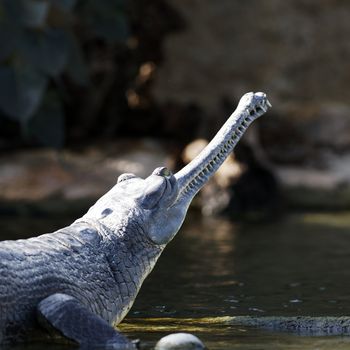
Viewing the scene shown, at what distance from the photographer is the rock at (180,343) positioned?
509 cm

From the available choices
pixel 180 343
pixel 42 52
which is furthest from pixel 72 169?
pixel 180 343

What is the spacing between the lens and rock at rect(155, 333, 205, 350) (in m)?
5.09

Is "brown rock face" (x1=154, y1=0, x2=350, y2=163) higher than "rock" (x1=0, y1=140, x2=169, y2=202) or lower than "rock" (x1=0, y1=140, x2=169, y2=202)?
higher

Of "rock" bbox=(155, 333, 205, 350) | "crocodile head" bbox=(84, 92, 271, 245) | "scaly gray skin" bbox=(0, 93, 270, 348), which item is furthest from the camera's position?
"crocodile head" bbox=(84, 92, 271, 245)

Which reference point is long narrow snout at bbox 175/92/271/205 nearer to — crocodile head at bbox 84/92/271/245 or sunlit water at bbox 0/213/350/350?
crocodile head at bbox 84/92/271/245

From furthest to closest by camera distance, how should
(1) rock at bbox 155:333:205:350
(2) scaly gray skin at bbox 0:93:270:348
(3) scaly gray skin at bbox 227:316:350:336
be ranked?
(3) scaly gray skin at bbox 227:316:350:336 → (2) scaly gray skin at bbox 0:93:270:348 → (1) rock at bbox 155:333:205:350

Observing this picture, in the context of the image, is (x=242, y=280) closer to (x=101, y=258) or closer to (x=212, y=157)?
(x=212, y=157)

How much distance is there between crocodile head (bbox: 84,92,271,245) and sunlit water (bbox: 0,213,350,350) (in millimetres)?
539

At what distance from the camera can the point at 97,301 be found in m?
5.72

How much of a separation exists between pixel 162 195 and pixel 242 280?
214cm

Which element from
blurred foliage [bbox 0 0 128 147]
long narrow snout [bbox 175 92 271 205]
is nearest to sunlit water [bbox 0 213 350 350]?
long narrow snout [bbox 175 92 271 205]

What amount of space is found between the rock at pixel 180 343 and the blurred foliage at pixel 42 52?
763 cm

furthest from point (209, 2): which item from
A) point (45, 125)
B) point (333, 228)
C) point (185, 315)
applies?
point (185, 315)

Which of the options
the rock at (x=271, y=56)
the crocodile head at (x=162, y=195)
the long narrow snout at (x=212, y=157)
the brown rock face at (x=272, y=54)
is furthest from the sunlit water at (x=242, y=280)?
the brown rock face at (x=272, y=54)
